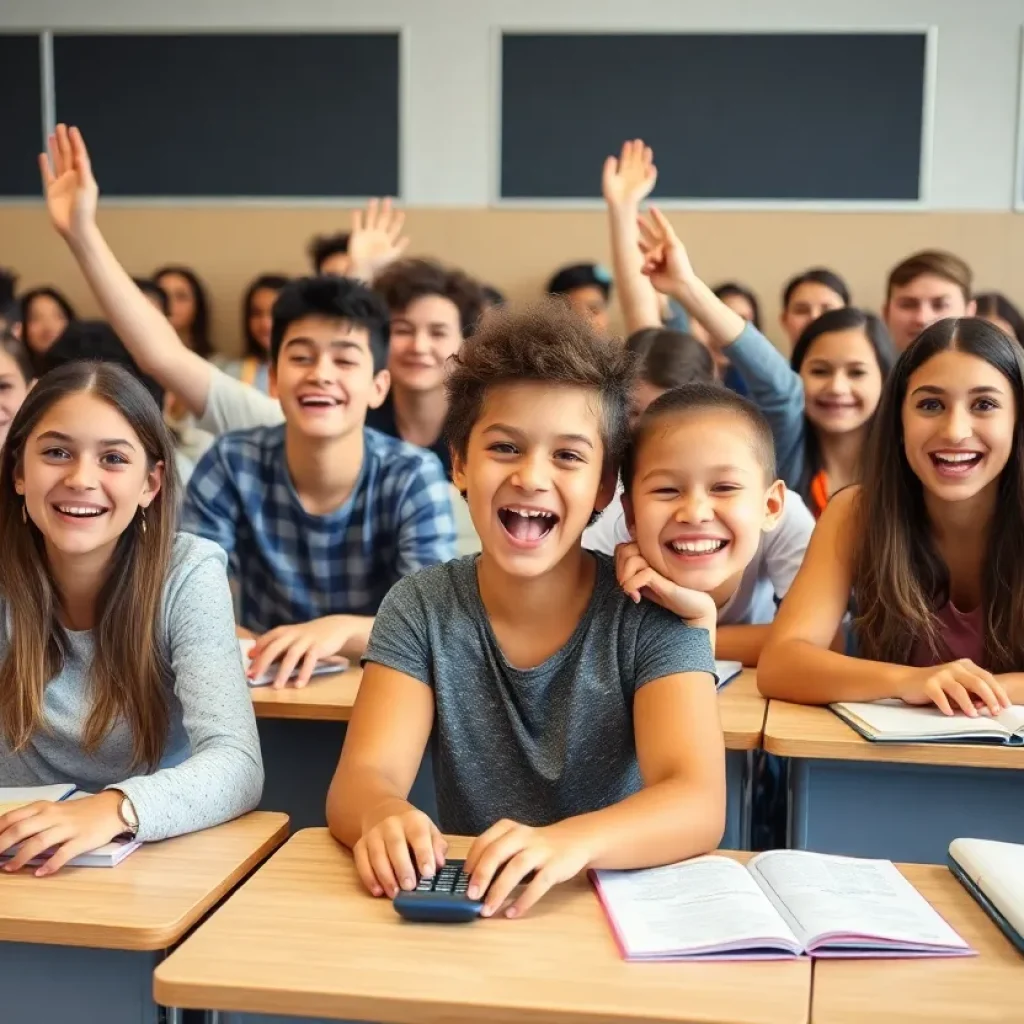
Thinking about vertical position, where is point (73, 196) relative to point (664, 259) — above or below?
above

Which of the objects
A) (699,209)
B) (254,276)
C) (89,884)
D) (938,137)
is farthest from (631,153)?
(89,884)

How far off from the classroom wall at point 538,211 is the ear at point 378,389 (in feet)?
8.65

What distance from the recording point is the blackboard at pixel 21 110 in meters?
5.59

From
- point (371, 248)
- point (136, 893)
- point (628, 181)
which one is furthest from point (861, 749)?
point (371, 248)

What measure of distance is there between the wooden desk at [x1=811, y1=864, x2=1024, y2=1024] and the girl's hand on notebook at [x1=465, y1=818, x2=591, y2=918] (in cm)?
25

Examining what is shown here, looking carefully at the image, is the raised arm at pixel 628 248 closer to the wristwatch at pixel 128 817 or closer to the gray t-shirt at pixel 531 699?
the gray t-shirt at pixel 531 699

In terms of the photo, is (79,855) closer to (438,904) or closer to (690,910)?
(438,904)

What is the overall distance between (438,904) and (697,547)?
773mm

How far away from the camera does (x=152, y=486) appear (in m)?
1.86

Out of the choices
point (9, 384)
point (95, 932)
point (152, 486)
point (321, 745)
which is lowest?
point (321, 745)

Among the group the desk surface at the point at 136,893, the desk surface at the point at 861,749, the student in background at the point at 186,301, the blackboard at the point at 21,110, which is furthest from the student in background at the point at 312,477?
the blackboard at the point at 21,110

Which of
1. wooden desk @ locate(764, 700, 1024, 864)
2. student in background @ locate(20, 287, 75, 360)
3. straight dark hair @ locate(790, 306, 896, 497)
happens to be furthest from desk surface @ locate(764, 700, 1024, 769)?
student in background @ locate(20, 287, 75, 360)

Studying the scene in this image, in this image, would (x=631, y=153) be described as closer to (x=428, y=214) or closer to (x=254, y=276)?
(x=428, y=214)

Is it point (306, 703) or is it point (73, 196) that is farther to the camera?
point (73, 196)
